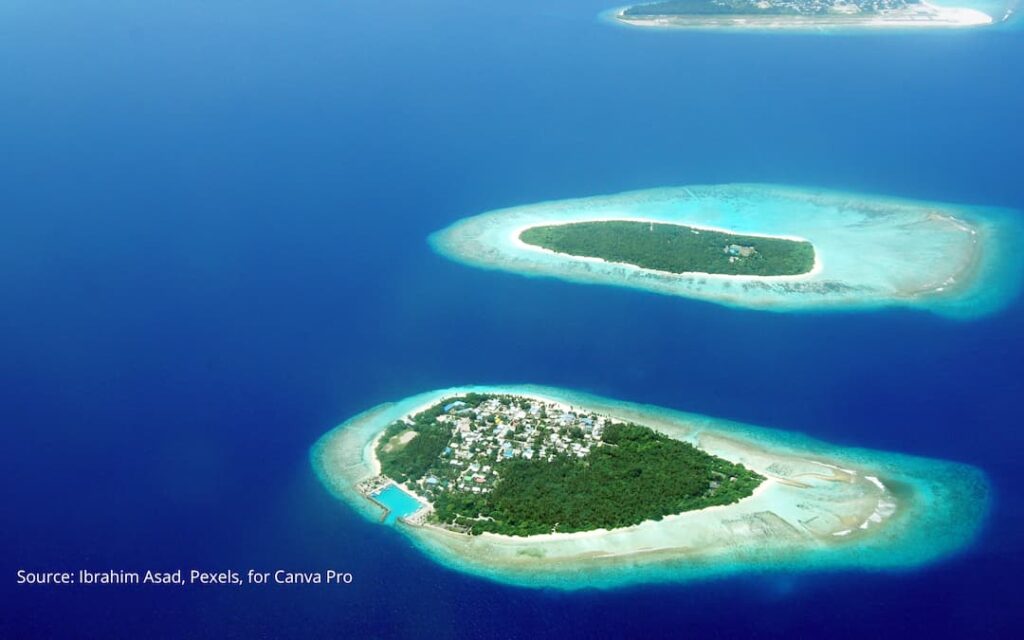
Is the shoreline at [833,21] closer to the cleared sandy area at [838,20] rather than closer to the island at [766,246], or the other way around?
the cleared sandy area at [838,20]

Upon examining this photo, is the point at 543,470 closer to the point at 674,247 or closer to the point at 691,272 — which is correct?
the point at 691,272

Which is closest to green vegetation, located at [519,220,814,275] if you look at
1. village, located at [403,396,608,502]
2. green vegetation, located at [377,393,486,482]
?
village, located at [403,396,608,502]

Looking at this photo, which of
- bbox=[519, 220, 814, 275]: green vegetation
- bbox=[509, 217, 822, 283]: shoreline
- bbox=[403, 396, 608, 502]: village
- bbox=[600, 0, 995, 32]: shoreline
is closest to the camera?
bbox=[403, 396, 608, 502]: village

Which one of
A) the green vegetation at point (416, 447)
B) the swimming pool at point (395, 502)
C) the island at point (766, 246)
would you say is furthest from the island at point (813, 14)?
the swimming pool at point (395, 502)

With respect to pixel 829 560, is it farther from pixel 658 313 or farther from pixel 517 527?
Answer: pixel 658 313

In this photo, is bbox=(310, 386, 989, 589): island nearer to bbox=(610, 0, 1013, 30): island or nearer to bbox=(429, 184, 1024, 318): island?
bbox=(429, 184, 1024, 318): island

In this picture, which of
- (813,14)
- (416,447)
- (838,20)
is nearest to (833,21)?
(838,20)

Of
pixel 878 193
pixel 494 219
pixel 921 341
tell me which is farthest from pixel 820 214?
pixel 494 219

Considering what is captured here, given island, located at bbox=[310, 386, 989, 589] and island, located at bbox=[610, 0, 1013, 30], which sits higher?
island, located at bbox=[610, 0, 1013, 30]
